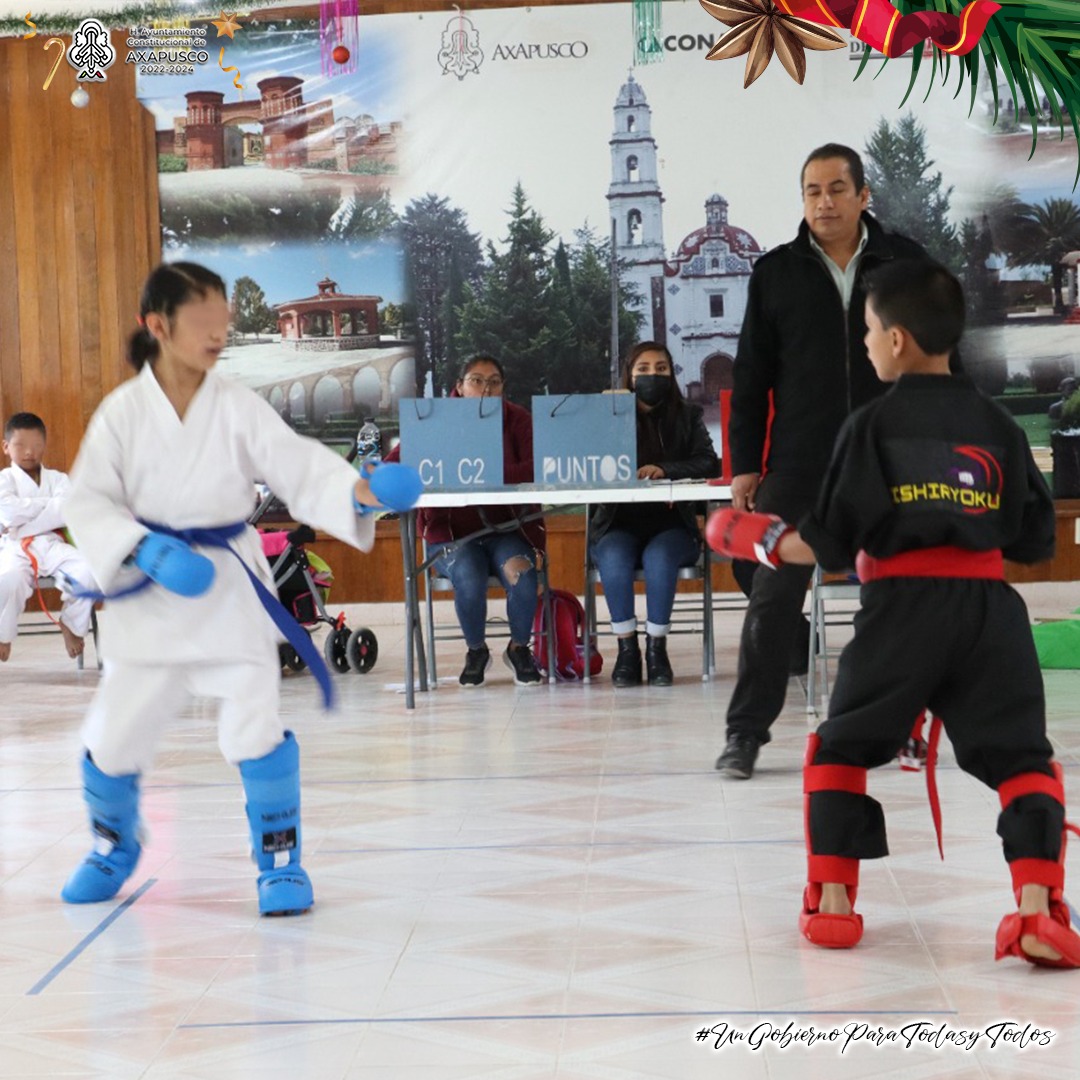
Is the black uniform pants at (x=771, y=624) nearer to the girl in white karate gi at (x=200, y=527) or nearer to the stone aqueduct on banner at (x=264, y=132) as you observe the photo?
the girl in white karate gi at (x=200, y=527)

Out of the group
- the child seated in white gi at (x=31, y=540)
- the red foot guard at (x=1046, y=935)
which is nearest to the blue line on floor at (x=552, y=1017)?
the red foot guard at (x=1046, y=935)

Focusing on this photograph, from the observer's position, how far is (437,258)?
9.10 metres

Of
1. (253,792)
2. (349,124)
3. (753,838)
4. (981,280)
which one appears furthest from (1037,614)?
(253,792)

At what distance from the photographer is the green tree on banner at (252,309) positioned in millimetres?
9195

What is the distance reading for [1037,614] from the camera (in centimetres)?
843

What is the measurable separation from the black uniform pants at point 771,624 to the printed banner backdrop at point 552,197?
16.3ft

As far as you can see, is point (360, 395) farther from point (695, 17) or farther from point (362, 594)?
point (695, 17)

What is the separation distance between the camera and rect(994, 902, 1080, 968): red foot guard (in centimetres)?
254

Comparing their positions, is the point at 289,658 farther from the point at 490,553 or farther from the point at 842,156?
the point at 842,156

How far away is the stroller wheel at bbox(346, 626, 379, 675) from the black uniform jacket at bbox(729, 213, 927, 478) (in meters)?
2.97

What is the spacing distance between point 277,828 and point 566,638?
337cm

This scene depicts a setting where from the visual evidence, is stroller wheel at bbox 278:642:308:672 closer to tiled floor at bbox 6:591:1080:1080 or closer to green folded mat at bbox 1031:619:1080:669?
tiled floor at bbox 6:591:1080:1080

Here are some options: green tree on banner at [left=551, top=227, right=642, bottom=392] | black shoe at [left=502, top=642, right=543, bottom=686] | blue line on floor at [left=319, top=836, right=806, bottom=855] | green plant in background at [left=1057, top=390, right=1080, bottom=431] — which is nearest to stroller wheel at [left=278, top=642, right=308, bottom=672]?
black shoe at [left=502, top=642, right=543, bottom=686]

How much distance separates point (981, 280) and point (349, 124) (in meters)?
3.54
